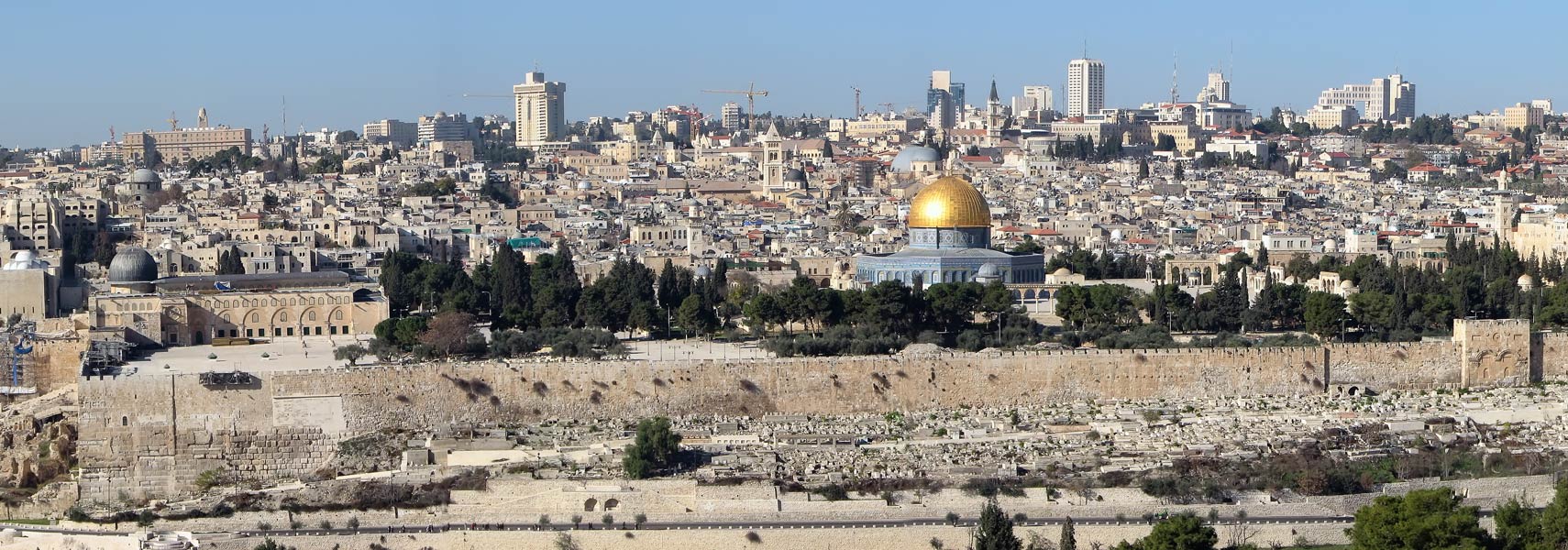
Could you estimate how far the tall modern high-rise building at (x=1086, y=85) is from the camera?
155875 mm

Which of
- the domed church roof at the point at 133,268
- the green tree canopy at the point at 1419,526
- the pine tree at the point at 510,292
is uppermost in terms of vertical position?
the domed church roof at the point at 133,268

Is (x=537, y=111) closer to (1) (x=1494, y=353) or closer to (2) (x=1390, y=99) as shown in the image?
(2) (x=1390, y=99)

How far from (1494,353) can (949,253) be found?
483 inches

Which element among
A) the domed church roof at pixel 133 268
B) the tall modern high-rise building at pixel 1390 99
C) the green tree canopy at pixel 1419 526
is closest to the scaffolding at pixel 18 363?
the domed church roof at pixel 133 268

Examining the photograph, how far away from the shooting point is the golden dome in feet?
157

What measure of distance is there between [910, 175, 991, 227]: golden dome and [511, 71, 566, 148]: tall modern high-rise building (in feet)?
271

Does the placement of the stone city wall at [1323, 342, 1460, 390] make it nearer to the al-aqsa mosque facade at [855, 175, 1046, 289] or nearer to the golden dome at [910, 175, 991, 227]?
the al-aqsa mosque facade at [855, 175, 1046, 289]

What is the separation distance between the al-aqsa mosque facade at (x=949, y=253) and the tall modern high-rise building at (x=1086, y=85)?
354 feet

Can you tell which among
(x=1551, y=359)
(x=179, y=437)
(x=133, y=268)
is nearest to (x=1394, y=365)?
(x=1551, y=359)

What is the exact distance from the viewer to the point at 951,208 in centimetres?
4778

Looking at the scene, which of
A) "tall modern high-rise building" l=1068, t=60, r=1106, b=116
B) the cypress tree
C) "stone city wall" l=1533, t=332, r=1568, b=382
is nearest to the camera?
Result: the cypress tree

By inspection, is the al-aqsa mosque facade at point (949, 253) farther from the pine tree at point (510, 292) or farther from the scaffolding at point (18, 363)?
the scaffolding at point (18, 363)

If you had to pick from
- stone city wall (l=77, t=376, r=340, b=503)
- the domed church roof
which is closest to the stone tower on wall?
stone city wall (l=77, t=376, r=340, b=503)

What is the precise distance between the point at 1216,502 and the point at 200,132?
8553 centimetres
